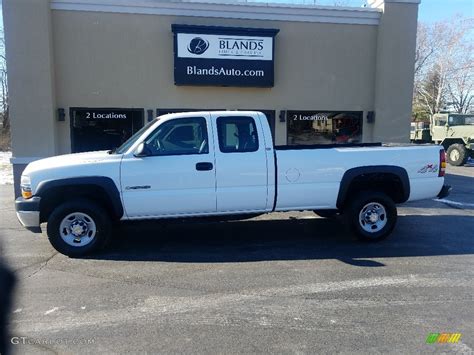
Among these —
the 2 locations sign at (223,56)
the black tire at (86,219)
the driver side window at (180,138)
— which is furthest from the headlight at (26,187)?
the 2 locations sign at (223,56)

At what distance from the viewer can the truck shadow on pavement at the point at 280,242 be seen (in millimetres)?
5789

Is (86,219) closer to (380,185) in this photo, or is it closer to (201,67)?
(380,185)

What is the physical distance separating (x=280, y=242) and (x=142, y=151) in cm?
249

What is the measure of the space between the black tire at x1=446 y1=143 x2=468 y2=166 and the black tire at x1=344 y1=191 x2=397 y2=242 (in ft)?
50.8

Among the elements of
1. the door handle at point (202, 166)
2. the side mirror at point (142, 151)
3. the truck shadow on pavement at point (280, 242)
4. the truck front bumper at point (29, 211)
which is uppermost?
the side mirror at point (142, 151)

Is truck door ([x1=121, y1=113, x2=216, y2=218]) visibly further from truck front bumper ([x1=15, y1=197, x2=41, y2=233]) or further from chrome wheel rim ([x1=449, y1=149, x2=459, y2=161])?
chrome wheel rim ([x1=449, y1=149, x2=459, y2=161])

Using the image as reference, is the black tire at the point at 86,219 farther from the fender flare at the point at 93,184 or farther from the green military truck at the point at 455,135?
the green military truck at the point at 455,135

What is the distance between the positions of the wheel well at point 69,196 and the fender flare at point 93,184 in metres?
0.05

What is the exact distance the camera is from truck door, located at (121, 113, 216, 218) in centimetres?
571

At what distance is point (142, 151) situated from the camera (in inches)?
221

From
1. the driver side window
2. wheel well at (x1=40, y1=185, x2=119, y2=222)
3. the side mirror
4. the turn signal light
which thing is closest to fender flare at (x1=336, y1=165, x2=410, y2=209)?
the driver side window

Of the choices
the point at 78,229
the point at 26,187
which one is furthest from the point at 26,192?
the point at 78,229

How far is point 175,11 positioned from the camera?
1055 centimetres

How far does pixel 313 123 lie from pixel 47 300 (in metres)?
8.72
